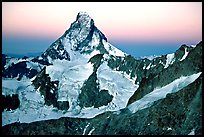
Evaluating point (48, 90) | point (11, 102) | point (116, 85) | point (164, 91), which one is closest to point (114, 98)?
point (116, 85)

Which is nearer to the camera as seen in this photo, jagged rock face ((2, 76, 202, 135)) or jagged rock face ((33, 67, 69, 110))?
jagged rock face ((2, 76, 202, 135))

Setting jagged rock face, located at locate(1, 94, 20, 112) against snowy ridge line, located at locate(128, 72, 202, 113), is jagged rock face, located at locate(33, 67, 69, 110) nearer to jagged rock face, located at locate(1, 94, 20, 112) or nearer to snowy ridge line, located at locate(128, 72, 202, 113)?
jagged rock face, located at locate(1, 94, 20, 112)

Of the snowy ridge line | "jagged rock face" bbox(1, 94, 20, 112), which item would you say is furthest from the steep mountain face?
"jagged rock face" bbox(1, 94, 20, 112)

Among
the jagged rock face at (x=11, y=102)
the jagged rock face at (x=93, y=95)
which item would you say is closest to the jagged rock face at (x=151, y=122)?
the jagged rock face at (x=11, y=102)

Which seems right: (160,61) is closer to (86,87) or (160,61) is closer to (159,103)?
(86,87)

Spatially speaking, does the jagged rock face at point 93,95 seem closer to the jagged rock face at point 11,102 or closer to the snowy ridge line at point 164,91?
the jagged rock face at point 11,102

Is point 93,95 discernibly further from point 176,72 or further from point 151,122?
point 151,122

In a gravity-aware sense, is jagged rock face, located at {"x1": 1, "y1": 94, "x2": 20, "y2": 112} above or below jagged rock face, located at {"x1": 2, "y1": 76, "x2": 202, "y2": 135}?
above
